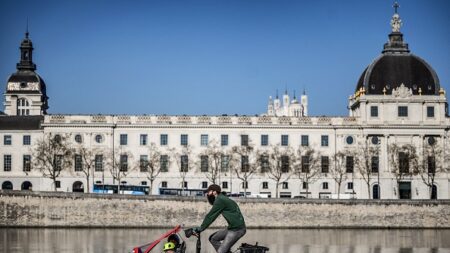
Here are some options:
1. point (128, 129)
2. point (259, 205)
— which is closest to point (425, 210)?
point (259, 205)

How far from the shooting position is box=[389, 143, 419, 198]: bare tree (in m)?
104

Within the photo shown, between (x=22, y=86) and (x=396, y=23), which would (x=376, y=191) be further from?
(x=22, y=86)

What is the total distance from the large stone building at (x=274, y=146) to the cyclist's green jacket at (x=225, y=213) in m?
80.2

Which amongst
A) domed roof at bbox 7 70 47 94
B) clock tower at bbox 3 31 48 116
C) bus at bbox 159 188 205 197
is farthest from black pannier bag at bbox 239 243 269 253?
domed roof at bbox 7 70 47 94

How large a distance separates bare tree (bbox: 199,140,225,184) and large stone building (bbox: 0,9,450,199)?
0.36 feet

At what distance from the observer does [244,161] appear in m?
106

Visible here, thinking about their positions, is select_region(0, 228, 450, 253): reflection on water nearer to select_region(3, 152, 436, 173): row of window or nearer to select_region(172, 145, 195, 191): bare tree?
select_region(3, 152, 436, 173): row of window

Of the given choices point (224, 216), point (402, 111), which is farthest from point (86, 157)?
point (224, 216)

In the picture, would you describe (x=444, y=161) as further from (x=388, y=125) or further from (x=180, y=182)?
(x=180, y=182)

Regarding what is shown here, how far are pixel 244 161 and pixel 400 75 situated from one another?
19366 mm

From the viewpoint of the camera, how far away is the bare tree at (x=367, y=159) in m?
104

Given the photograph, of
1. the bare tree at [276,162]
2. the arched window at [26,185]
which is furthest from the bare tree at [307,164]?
the arched window at [26,185]

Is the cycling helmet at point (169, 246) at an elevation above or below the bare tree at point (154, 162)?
below

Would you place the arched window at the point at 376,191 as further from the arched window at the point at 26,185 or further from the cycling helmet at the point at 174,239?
the cycling helmet at the point at 174,239
